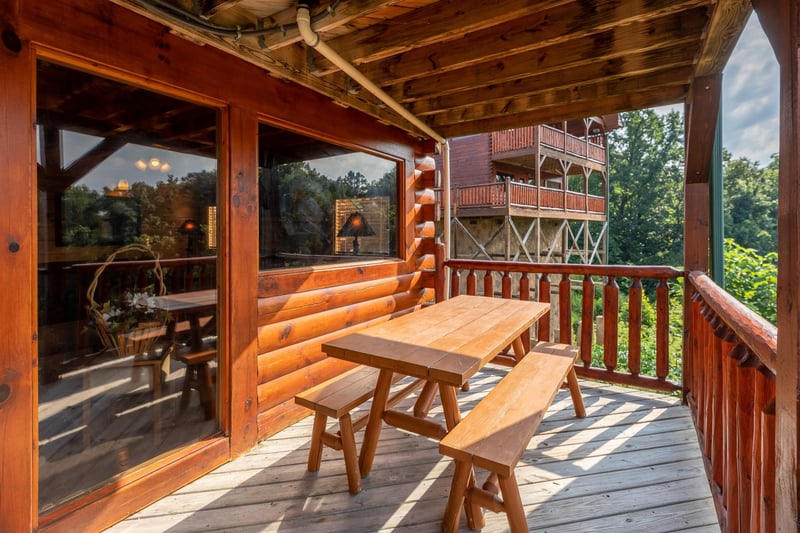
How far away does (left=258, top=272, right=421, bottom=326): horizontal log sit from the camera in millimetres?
2387

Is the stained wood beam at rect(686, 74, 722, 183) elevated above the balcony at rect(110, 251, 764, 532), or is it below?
above

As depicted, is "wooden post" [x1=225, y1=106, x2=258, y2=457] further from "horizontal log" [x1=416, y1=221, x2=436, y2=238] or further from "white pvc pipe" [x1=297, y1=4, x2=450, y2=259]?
"horizontal log" [x1=416, y1=221, x2=436, y2=238]

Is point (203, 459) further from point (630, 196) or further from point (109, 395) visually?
point (630, 196)

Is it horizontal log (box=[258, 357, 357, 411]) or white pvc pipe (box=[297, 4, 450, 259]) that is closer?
white pvc pipe (box=[297, 4, 450, 259])

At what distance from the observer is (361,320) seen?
3.21 metres

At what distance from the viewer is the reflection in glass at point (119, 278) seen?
162cm

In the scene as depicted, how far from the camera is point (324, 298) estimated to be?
2.81 metres

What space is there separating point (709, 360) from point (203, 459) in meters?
2.57

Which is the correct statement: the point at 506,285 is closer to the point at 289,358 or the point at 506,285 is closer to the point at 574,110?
the point at 574,110

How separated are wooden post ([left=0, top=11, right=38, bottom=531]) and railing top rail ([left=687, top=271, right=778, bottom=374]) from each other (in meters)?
2.25

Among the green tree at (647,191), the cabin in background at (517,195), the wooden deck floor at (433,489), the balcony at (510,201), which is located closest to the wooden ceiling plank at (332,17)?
the wooden deck floor at (433,489)

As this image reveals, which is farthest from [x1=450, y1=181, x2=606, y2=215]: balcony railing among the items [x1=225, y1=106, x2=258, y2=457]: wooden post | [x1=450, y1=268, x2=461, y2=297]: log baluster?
[x1=225, y1=106, x2=258, y2=457]: wooden post

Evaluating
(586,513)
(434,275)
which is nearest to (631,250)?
(434,275)

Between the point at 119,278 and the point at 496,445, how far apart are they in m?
1.93
